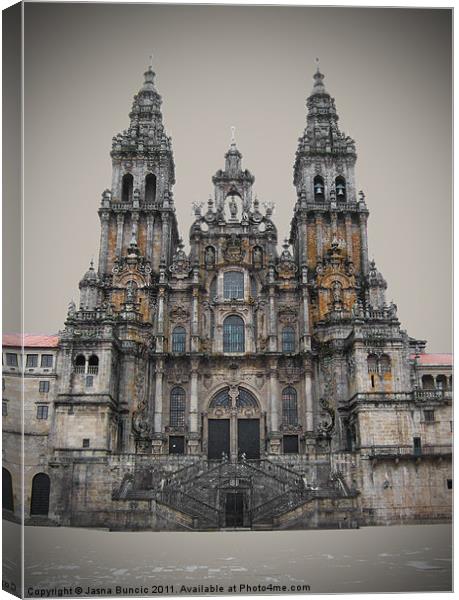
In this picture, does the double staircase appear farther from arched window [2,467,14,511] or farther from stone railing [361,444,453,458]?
arched window [2,467,14,511]

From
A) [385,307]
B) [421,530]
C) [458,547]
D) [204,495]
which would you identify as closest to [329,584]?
[458,547]

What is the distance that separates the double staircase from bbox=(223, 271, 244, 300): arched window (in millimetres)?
11286

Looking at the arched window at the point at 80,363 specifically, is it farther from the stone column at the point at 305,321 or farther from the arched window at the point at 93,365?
the stone column at the point at 305,321

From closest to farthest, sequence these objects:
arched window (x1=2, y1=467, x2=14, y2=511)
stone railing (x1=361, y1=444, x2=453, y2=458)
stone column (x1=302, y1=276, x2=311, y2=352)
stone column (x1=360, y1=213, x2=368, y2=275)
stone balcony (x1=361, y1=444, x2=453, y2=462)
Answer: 1. arched window (x1=2, y1=467, x2=14, y2=511)
2. stone balcony (x1=361, y1=444, x2=453, y2=462)
3. stone railing (x1=361, y1=444, x2=453, y2=458)
4. stone column (x1=302, y1=276, x2=311, y2=352)
5. stone column (x1=360, y1=213, x2=368, y2=275)

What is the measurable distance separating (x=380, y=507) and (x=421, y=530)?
6601mm

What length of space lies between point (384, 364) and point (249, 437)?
28.2 ft

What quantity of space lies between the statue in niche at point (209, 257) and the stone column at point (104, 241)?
6072mm

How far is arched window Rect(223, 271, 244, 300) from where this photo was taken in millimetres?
40656

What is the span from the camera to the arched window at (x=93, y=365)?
113ft

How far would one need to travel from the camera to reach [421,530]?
2470 centimetres

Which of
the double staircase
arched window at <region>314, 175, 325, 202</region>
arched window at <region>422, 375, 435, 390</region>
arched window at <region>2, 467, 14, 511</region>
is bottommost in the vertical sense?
the double staircase

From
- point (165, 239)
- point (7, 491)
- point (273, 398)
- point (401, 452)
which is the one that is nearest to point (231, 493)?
point (273, 398)

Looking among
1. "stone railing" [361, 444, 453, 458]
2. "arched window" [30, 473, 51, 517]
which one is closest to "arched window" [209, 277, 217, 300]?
"stone railing" [361, 444, 453, 458]

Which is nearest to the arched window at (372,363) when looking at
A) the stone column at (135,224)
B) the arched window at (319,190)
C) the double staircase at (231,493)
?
the double staircase at (231,493)
